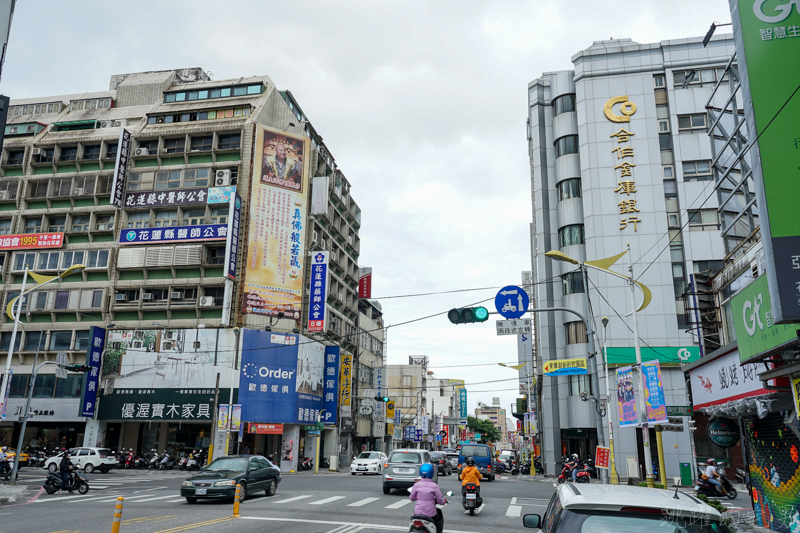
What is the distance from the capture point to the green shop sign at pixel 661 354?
122ft

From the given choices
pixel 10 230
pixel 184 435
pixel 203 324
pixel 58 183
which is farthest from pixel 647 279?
pixel 10 230

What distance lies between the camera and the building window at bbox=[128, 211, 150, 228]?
4859 centimetres

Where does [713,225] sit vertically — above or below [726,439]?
above

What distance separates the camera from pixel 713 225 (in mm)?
40469

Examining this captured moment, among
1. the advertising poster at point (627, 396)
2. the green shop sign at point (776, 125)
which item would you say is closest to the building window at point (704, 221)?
the advertising poster at point (627, 396)

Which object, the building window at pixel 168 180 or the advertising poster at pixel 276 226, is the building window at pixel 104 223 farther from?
the advertising poster at pixel 276 226

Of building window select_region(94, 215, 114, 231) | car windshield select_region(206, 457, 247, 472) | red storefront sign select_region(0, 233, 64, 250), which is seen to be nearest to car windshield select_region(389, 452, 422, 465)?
car windshield select_region(206, 457, 247, 472)

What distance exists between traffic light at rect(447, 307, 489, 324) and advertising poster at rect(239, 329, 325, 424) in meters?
29.6

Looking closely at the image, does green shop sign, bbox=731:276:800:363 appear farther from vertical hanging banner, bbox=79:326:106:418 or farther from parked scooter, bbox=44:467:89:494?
vertical hanging banner, bbox=79:326:106:418

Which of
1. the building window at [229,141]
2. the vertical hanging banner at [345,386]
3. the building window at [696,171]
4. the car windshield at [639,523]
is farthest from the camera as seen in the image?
the vertical hanging banner at [345,386]

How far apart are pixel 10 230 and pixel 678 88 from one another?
180 feet

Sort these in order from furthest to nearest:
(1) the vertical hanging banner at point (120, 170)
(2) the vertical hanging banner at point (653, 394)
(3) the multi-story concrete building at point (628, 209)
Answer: (1) the vertical hanging banner at point (120, 170) → (3) the multi-story concrete building at point (628, 209) → (2) the vertical hanging banner at point (653, 394)

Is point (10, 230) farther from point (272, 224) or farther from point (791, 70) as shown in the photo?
point (791, 70)

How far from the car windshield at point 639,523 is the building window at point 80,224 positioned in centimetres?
5254
